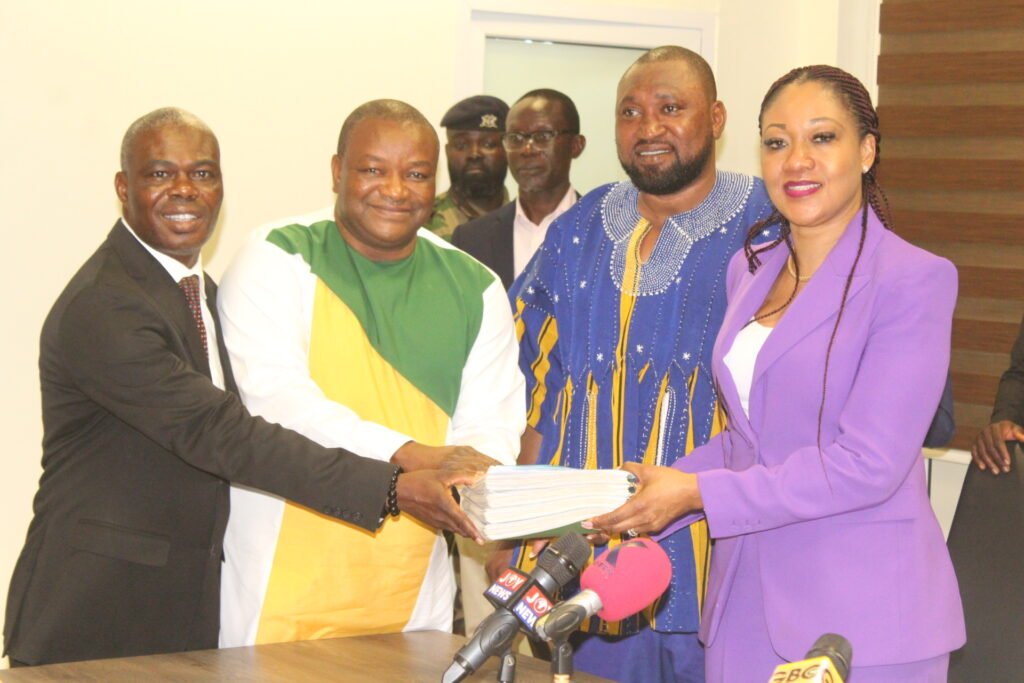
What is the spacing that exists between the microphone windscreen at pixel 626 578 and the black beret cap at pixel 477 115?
13.1 feet

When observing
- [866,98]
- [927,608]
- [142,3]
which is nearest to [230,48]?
[142,3]

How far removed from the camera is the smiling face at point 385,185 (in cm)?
→ 318

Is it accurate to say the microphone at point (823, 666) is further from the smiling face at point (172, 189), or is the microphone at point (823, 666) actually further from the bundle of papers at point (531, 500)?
the smiling face at point (172, 189)

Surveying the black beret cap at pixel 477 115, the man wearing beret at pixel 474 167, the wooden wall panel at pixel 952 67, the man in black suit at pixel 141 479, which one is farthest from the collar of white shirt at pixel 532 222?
the man in black suit at pixel 141 479

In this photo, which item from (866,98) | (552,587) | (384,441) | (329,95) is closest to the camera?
(552,587)

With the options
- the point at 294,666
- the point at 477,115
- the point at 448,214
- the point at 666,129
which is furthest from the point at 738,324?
the point at 477,115

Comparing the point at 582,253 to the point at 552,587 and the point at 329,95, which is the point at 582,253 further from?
the point at 329,95

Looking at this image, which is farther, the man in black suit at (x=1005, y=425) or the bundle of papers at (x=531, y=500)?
the man in black suit at (x=1005, y=425)

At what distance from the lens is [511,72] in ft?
22.5

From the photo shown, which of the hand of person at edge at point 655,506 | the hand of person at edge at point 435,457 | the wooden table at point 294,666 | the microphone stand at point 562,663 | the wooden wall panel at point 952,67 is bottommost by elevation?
the wooden table at point 294,666

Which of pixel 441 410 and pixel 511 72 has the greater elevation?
pixel 511 72

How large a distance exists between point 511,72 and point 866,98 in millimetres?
4264

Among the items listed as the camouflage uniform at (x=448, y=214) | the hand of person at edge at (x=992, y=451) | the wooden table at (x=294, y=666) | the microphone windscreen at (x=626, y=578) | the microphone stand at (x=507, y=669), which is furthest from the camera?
the camouflage uniform at (x=448, y=214)

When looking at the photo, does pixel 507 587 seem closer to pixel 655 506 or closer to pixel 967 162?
pixel 655 506
